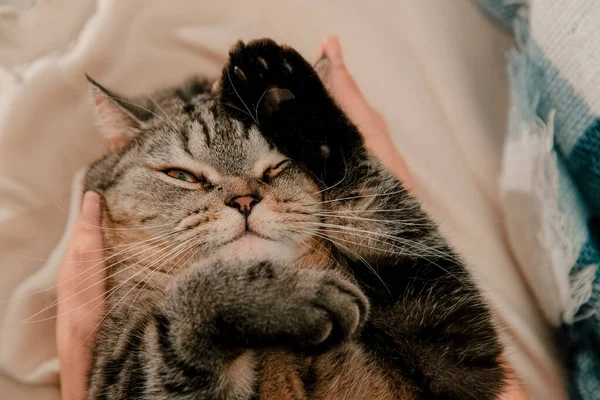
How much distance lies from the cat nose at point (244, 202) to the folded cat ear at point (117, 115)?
0.98 feet

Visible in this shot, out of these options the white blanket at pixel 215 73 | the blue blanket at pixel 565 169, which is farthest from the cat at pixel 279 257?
the blue blanket at pixel 565 169

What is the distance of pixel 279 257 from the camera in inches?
27.3

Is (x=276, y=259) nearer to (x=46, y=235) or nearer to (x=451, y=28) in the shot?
(x=46, y=235)

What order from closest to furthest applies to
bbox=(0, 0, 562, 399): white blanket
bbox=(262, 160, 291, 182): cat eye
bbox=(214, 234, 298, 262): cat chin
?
bbox=(214, 234, 298, 262): cat chin
bbox=(262, 160, 291, 182): cat eye
bbox=(0, 0, 562, 399): white blanket

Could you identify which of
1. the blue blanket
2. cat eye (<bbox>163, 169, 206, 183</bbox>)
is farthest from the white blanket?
cat eye (<bbox>163, 169, 206, 183</bbox>)

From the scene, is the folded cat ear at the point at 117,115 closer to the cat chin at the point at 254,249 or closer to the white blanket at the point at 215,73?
the white blanket at the point at 215,73

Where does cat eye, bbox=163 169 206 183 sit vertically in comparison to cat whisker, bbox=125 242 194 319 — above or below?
above

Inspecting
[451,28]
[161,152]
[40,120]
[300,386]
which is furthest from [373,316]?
[451,28]

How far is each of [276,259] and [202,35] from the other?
72 centimetres

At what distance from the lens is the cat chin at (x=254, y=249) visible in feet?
2.25

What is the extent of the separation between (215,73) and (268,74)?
20.0 inches

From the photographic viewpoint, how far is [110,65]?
3.57 feet

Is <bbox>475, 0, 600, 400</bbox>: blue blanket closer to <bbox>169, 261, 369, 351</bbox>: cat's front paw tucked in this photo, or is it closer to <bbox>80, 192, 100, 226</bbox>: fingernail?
<bbox>169, 261, 369, 351</bbox>: cat's front paw tucked

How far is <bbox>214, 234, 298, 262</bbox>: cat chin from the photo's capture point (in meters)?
0.69
